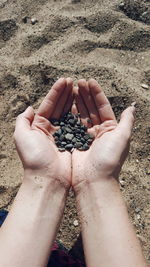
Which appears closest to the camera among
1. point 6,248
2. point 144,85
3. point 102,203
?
point 6,248

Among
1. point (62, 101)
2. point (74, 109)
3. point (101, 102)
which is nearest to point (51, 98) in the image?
point (62, 101)

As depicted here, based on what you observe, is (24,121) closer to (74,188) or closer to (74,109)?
(74,109)

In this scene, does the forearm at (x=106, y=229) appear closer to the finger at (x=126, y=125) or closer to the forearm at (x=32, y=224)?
the forearm at (x=32, y=224)

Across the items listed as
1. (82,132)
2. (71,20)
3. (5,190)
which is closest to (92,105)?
(82,132)

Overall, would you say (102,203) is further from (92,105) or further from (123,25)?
(123,25)

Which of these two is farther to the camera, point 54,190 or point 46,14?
point 46,14

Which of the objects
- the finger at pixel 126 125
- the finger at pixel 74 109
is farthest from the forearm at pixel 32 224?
the finger at pixel 74 109
